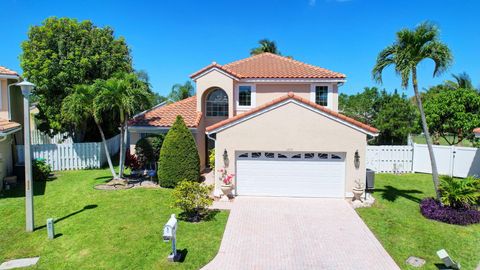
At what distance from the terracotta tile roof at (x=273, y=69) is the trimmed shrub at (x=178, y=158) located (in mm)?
5603

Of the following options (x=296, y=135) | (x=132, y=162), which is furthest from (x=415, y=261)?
(x=132, y=162)

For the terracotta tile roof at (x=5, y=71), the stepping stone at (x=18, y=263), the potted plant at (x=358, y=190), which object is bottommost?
the stepping stone at (x=18, y=263)

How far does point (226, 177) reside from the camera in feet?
46.9

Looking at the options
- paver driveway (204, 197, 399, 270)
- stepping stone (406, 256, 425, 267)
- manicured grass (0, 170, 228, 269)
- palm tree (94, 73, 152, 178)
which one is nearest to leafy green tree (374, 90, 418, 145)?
paver driveway (204, 197, 399, 270)

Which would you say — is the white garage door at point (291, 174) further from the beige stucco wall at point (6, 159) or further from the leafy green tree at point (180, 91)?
the leafy green tree at point (180, 91)

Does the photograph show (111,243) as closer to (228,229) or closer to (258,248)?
(228,229)

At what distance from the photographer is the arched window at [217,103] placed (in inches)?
803

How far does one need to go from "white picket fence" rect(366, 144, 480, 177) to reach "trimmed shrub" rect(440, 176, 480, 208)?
8.17 meters

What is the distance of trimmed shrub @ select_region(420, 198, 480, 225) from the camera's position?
11250 mm

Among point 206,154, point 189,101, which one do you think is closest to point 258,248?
point 206,154

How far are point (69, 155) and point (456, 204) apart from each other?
22.4 m

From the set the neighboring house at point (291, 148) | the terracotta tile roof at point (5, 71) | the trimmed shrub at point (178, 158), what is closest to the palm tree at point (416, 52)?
the neighboring house at point (291, 148)

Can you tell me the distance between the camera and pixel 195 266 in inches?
320

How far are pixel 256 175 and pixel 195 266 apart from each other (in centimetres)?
705
